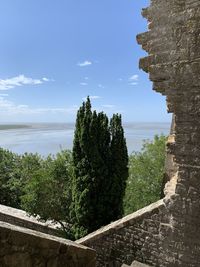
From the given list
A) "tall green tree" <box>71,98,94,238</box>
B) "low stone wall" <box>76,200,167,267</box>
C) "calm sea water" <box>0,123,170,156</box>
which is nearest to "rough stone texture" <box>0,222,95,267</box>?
"low stone wall" <box>76,200,167,267</box>

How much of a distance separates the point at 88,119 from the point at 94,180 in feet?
6.78

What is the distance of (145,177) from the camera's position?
60.0 feet

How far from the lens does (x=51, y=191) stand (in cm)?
1316

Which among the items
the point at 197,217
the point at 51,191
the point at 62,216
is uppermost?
the point at 197,217

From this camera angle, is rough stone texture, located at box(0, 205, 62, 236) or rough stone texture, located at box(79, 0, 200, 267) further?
rough stone texture, located at box(0, 205, 62, 236)

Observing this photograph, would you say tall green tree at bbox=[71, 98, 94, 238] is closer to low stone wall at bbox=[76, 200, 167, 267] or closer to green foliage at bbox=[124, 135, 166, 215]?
low stone wall at bbox=[76, 200, 167, 267]

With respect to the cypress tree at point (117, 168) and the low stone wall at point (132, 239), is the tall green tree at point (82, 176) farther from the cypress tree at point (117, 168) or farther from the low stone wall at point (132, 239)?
the low stone wall at point (132, 239)

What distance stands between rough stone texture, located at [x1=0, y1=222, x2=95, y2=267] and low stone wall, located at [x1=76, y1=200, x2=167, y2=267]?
151 inches

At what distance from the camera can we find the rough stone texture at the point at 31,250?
234 cm

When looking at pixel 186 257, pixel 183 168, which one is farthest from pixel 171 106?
pixel 186 257

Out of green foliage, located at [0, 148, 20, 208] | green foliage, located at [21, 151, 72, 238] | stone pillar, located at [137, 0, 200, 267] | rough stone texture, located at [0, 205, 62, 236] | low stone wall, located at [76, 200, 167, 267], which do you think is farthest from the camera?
green foliage, located at [0, 148, 20, 208]

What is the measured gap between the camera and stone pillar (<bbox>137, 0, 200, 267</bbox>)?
5.56 m

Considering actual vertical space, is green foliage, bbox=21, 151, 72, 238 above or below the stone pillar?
below

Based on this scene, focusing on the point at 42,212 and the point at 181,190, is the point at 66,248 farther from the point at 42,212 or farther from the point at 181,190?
the point at 42,212
